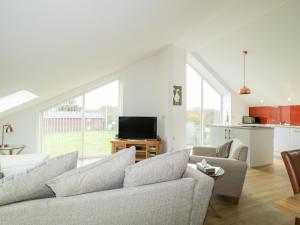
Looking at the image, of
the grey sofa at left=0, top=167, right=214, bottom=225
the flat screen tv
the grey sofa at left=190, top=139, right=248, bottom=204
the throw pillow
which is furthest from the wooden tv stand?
the grey sofa at left=0, top=167, right=214, bottom=225

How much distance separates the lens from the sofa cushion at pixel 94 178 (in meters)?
1.35

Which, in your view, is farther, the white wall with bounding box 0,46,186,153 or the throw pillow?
the white wall with bounding box 0,46,186,153

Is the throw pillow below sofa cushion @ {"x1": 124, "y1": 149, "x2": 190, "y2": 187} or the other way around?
below

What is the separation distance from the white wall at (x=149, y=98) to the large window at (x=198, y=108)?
1.78 metres

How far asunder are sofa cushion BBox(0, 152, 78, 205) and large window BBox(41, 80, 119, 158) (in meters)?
4.19

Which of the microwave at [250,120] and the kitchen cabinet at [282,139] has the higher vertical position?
the microwave at [250,120]

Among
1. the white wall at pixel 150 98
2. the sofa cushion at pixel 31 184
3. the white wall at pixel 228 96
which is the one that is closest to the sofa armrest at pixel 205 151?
the white wall at pixel 150 98

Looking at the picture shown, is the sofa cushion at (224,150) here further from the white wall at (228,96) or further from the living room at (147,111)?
the white wall at (228,96)

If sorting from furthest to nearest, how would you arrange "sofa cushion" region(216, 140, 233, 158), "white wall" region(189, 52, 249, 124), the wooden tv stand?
1. "white wall" region(189, 52, 249, 124)
2. the wooden tv stand
3. "sofa cushion" region(216, 140, 233, 158)

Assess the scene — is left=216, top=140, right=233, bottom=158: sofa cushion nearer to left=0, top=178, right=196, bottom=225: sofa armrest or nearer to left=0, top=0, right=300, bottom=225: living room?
left=0, top=0, right=300, bottom=225: living room

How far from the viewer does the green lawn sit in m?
5.34

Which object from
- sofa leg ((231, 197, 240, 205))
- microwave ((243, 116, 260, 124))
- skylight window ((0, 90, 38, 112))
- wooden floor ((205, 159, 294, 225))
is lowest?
wooden floor ((205, 159, 294, 225))

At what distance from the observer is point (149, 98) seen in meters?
5.72

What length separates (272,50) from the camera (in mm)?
5121
